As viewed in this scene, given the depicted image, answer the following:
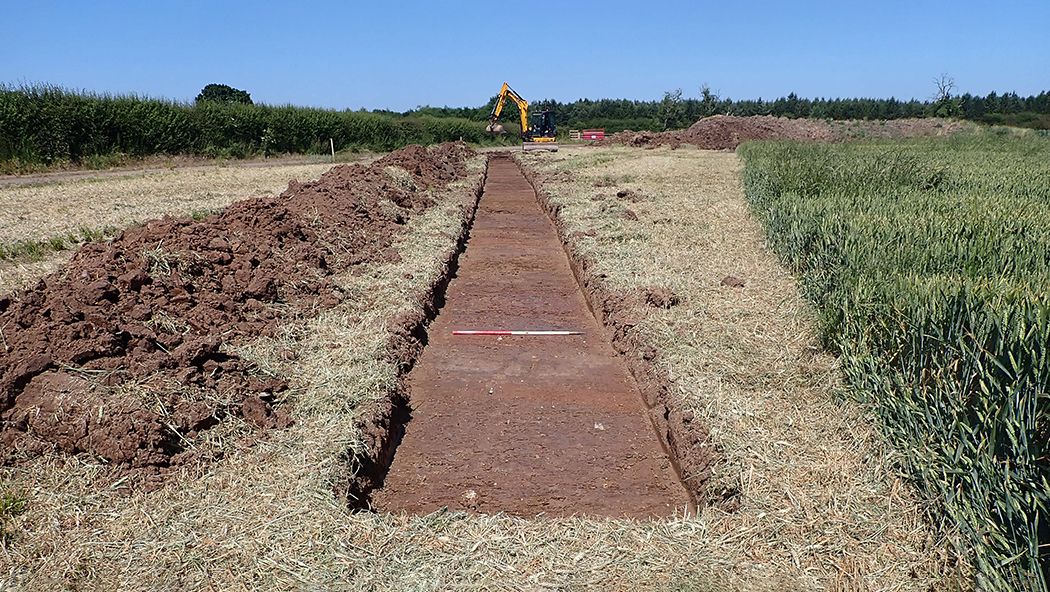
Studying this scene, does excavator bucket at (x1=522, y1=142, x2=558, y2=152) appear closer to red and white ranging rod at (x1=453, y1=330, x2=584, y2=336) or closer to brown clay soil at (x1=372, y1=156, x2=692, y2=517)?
brown clay soil at (x1=372, y1=156, x2=692, y2=517)

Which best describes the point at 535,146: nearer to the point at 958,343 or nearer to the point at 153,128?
the point at 153,128

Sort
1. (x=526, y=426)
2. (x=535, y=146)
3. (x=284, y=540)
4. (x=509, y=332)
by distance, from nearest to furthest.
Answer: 1. (x=284, y=540)
2. (x=526, y=426)
3. (x=509, y=332)
4. (x=535, y=146)

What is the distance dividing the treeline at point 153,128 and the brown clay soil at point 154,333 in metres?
18.0

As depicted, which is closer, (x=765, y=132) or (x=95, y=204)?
(x=95, y=204)

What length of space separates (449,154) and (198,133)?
11301 mm

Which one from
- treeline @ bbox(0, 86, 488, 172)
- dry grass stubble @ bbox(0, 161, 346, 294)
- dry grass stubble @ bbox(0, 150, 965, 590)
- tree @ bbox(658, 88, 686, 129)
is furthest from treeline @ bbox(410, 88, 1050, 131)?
dry grass stubble @ bbox(0, 150, 965, 590)

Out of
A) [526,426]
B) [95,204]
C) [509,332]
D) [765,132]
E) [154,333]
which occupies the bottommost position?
[526,426]

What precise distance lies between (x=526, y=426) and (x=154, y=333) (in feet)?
9.49

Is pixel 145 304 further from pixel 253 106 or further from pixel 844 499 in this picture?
pixel 253 106

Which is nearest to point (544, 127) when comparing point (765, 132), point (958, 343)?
point (765, 132)

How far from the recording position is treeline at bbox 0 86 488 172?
21328mm

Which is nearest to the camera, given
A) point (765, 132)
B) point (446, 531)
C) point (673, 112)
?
point (446, 531)

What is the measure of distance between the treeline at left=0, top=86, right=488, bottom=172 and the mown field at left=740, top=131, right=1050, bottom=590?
Answer: 2388 centimetres

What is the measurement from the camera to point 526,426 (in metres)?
5.29
